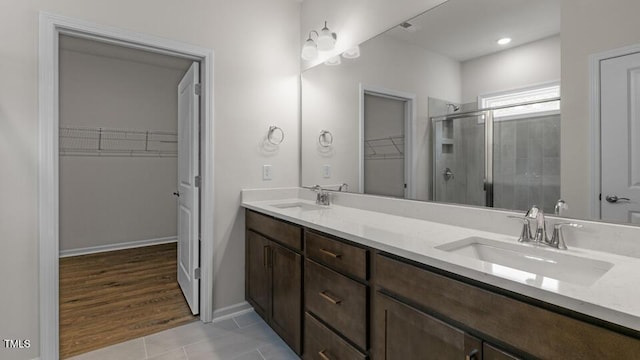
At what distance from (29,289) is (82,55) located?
11.3 feet

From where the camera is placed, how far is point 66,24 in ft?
5.94

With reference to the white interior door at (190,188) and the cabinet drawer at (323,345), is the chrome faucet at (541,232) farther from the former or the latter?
the white interior door at (190,188)

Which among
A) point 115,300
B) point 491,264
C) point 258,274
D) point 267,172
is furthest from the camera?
point 115,300

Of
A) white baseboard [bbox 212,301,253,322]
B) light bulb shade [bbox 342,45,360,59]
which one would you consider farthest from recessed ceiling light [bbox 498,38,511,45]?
white baseboard [bbox 212,301,253,322]

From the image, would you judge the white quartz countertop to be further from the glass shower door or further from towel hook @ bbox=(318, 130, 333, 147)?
towel hook @ bbox=(318, 130, 333, 147)

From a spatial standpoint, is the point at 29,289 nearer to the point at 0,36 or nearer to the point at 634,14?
the point at 0,36

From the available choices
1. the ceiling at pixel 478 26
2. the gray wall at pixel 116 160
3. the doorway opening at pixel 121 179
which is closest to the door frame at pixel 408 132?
the ceiling at pixel 478 26

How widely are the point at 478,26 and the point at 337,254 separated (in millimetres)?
1304

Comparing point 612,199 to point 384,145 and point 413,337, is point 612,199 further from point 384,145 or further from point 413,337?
point 384,145

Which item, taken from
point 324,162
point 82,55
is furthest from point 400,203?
point 82,55

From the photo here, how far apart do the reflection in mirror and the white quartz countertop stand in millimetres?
239

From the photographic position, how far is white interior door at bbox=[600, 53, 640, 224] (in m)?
1.04

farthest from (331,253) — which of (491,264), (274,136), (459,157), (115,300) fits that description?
(115,300)

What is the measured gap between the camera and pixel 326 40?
232cm
